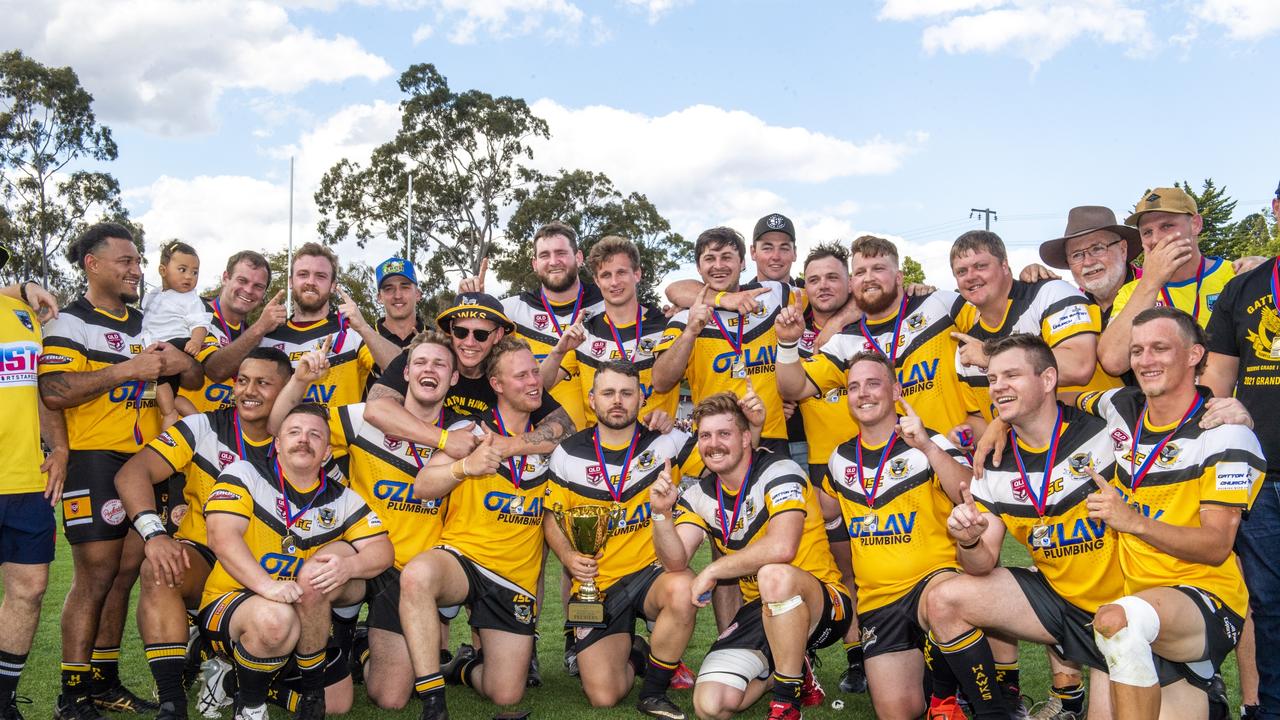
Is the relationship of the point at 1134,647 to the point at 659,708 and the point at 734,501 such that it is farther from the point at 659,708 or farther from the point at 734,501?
the point at 659,708

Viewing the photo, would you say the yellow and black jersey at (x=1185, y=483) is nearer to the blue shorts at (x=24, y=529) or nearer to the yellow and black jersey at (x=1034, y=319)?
the yellow and black jersey at (x=1034, y=319)

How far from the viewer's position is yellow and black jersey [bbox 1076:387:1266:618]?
399cm

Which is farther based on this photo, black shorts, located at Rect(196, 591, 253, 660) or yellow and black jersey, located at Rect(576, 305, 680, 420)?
yellow and black jersey, located at Rect(576, 305, 680, 420)

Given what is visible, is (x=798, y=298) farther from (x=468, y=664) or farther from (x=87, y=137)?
(x=87, y=137)

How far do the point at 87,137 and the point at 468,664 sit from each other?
113 feet

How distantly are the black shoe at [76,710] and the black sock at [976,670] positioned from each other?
4469 millimetres

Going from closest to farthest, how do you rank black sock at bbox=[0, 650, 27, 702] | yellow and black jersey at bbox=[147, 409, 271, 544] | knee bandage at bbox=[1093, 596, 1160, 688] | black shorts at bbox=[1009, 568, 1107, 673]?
knee bandage at bbox=[1093, 596, 1160, 688]
black shorts at bbox=[1009, 568, 1107, 673]
black sock at bbox=[0, 650, 27, 702]
yellow and black jersey at bbox=[147, 409, 271, 544]

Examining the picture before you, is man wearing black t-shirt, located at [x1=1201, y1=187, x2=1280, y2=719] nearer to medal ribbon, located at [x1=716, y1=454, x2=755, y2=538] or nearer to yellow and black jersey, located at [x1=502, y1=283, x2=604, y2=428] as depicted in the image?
medal ribbon, located at [x1=716, y1=454, x2=755, y2=538]

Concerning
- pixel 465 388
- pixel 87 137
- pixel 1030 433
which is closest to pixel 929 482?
pixel 1030 433

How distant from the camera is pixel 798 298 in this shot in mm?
6863

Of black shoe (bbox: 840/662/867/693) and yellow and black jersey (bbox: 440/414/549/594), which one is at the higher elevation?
yellow and black jersey (bbox: 440/414/549/594)

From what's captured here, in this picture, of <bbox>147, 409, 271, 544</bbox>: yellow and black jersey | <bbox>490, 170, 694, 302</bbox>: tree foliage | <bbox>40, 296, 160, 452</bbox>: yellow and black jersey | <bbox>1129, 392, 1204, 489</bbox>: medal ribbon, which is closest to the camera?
<bbox>1129, 392, 1204, 489</bbox>: medal ribbon

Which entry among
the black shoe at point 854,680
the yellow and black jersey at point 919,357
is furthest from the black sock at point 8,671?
the yellow and black jersey at point 919,357

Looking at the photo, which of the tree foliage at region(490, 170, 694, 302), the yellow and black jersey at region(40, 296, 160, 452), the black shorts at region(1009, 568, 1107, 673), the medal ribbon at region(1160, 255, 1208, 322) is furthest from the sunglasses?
the tree foliage at region(490, 170, 694, 302)
